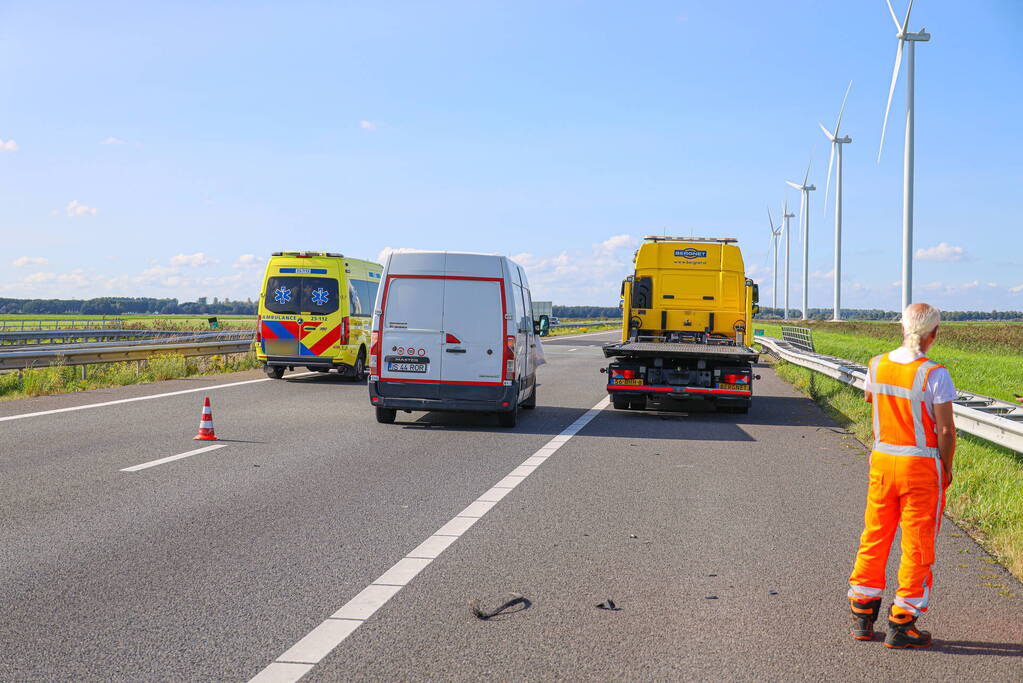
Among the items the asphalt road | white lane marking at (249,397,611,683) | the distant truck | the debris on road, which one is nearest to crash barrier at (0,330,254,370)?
the asphalt road

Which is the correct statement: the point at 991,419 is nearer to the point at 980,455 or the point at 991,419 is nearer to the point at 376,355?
the point at 980,455

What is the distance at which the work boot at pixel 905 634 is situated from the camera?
14.7 feet

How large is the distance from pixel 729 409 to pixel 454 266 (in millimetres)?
5449

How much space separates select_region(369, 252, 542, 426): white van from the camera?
12.8m

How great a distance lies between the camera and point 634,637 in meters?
4.55

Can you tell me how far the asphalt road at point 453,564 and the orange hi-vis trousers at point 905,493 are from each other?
306 mm

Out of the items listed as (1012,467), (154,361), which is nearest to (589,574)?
(1012,467)

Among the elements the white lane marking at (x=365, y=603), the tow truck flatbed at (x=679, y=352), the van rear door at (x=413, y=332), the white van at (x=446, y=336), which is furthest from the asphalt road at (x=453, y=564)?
the tow truck flatbed at (x=679, y=352)

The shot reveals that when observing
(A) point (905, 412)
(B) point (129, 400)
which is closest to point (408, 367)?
(B) point (129, 400)

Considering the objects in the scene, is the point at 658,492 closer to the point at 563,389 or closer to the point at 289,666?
the point at 289,666

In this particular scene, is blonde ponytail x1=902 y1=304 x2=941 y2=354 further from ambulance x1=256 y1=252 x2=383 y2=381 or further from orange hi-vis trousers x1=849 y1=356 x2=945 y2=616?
ambulance x1=256 y1=252 x2=383 y2=381

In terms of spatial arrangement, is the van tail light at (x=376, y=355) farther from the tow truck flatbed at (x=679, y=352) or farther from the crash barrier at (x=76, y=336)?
the crash barrier at (x=76, y=336)

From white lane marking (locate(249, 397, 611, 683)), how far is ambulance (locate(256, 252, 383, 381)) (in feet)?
40.7

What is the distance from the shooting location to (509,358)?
1281 centimetres
